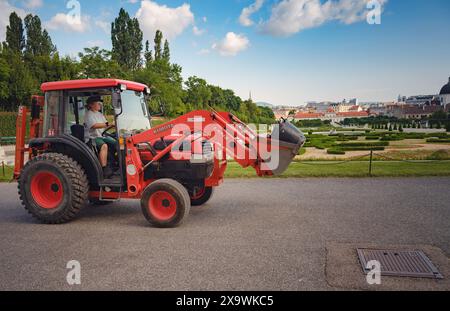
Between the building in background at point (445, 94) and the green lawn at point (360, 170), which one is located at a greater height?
the building in background at point (445, 94)

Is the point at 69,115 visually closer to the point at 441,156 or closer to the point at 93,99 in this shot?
the point at 93,99

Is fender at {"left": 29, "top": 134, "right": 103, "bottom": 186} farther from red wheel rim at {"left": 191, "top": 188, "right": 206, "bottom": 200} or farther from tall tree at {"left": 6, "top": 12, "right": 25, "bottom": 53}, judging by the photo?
tall tree at {"left": 6, "top": 12, "right": 25, "bottom": 53}

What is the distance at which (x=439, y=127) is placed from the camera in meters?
51.2

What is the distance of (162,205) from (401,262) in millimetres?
4260

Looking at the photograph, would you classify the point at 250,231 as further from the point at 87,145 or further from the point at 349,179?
the point at 349,179

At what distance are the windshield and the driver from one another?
376 mm

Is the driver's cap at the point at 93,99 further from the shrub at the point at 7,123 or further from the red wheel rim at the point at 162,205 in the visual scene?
the shrub at the point at 7,123

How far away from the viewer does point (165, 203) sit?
24.6 feet

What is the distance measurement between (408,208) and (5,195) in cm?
1105

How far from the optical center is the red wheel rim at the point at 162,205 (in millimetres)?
7422

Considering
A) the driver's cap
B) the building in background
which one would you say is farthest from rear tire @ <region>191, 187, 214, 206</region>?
the building in background

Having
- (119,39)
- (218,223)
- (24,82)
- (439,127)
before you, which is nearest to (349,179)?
(218,223)

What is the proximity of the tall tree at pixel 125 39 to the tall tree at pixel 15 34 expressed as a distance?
1233 centimetres

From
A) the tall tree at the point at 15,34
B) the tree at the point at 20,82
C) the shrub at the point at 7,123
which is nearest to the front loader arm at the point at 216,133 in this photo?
the shrub at the point at 7,123
